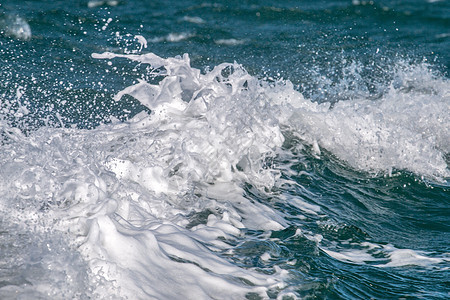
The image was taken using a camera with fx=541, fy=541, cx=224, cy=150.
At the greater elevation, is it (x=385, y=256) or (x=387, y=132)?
(x=387, y=132)

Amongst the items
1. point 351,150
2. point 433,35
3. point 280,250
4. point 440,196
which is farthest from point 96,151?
point 433,35

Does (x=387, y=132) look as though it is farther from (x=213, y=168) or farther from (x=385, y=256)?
(x=385, y=256)

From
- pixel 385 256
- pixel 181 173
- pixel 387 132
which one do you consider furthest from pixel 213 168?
pixel 387 132

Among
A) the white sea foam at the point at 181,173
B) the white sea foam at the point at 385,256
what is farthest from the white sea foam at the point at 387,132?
the white sea foam at the point at 385,256

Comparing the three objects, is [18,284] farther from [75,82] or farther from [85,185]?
[75,82]

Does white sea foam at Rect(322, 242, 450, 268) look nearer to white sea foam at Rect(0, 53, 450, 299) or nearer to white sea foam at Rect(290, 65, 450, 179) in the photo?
white sea foam at Rect(0, 53, 450, 299)

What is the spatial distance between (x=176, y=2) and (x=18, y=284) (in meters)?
8.67

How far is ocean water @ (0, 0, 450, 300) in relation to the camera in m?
2.90

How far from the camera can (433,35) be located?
1022 cm

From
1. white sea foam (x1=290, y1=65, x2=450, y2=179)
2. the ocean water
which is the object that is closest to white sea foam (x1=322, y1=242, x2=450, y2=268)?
the ocean water

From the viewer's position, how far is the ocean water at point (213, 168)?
114 inches

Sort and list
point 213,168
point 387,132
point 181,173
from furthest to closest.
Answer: point 387,132 → point 213,168 → point 181,173

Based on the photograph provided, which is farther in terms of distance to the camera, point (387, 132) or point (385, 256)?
point (387, 132)

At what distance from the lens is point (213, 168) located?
4.58m
